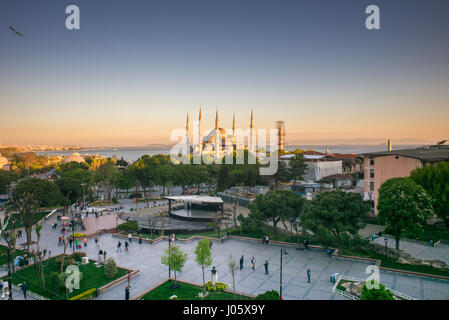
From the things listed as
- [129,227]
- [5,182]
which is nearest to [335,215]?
[129,227]

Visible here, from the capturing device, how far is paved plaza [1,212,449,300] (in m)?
17.1

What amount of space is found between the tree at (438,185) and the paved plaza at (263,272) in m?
11.4

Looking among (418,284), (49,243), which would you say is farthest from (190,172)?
(418,284)

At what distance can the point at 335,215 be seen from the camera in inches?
891

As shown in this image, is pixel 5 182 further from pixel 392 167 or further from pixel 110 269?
pixel 392 167

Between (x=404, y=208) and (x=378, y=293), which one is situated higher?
(x=404, y=208)

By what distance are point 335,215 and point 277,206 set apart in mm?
5684

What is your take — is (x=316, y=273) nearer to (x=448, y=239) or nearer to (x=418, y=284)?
(x=418, y=284)

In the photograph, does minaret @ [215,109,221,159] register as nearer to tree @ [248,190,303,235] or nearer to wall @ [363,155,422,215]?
wall @ [363,155,422,215]

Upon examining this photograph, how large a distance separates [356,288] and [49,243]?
1043 inches
